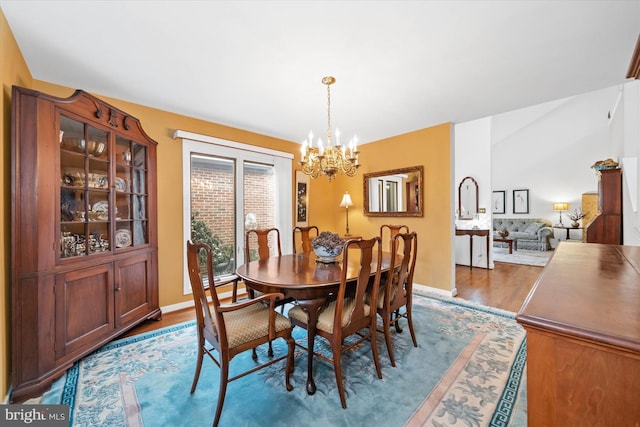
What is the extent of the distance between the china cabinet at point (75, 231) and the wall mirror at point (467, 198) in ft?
19.9

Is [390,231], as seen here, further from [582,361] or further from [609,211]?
[609,211]

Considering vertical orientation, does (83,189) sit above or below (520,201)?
below

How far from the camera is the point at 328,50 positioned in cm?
201

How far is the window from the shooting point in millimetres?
3406

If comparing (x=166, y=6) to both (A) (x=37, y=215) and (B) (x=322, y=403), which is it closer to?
(A) (x=37, y=215)

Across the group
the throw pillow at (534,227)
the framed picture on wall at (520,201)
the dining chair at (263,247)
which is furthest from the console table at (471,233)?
the framed picture on wall at (520,201)

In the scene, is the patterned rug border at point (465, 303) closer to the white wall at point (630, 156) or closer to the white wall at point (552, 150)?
the white wall at point (630, 156)

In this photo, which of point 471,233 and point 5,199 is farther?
point 471,233

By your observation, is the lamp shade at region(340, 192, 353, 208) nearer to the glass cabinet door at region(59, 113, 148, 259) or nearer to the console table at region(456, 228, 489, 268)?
the console table at region(456, 228, 489, 268)

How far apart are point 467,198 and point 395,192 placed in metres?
2.78

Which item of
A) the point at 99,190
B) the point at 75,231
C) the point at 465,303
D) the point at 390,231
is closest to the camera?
the point at 75,231

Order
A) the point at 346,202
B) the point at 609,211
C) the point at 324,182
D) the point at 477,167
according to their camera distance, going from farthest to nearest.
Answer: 1. the point at 477,167
2. the point at 324,182
3. the point at 346,202
4. the point at 609,211

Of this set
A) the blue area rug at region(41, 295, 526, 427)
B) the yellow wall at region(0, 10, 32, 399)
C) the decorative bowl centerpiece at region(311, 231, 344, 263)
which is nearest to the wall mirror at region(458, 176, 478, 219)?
the blue area rug at region(41, 295, 526, 427)

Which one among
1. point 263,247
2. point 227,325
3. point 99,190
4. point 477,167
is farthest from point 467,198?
point 99,190
